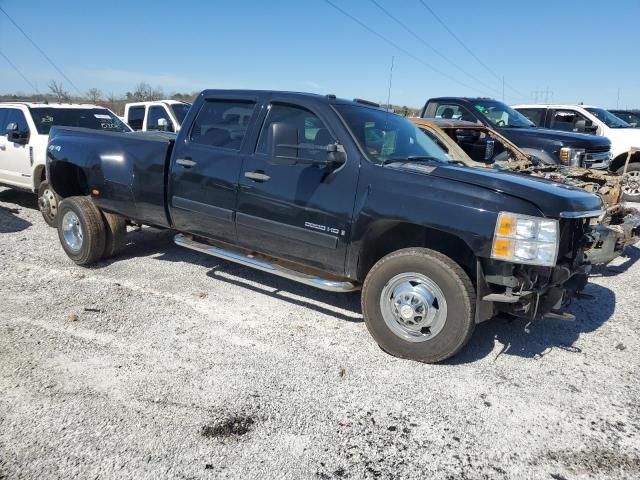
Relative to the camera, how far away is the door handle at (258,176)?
4.43 metres

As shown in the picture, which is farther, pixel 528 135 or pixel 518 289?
pixel 528 135

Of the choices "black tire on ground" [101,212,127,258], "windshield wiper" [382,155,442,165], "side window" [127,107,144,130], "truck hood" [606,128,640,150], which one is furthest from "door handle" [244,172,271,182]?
"truck hood" [606,128,640,150]

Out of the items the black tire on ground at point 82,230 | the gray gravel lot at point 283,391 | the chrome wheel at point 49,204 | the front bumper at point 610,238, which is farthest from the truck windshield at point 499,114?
the chrome wheel at point 49,204

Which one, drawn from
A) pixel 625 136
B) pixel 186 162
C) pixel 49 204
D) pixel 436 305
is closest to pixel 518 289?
pixel 436 305

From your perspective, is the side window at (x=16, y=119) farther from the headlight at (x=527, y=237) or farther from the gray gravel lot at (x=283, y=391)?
the headlight at (x=527, y=237)

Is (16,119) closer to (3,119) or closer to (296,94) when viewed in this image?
(3,119)

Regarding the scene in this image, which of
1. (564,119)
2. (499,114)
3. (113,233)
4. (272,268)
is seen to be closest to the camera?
(272,268)

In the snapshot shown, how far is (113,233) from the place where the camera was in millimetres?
5914

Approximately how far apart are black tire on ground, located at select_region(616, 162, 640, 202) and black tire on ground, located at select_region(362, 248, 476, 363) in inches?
346

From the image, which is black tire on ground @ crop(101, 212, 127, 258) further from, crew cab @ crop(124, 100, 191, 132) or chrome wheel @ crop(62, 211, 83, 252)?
crew cab @ crop(124, 100, 191, 132)

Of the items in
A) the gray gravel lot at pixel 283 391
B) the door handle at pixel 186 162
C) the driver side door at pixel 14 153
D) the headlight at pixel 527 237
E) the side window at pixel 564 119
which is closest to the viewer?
the gray gravel lot at pixel 283 391

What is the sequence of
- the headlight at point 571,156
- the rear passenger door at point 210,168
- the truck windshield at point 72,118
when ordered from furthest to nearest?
the truck windshield at point 72,118 → the headlight at point 571,156 → the rear passenger door at point 210,168

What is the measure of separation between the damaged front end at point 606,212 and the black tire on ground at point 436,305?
144 cm

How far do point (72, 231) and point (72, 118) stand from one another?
3825mm
